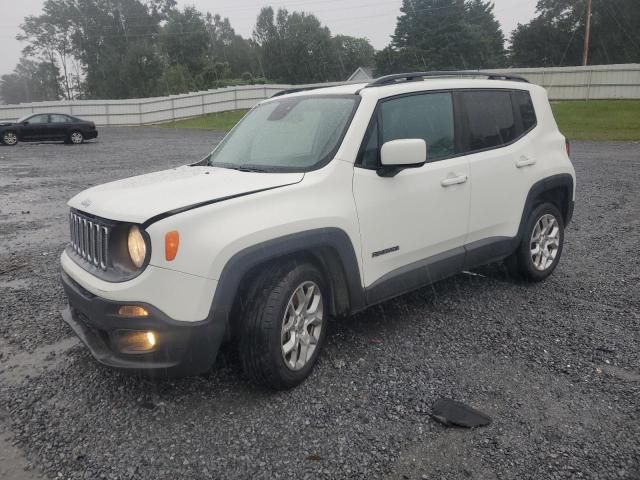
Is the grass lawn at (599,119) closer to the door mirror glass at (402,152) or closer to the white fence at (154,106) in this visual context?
the white fence at (154,106)

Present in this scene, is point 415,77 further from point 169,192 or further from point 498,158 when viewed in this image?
point 169,192

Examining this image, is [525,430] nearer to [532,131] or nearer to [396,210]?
[396,210]

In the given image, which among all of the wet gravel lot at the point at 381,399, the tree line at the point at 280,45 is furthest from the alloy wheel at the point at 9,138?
the tree line at the point at 280,45

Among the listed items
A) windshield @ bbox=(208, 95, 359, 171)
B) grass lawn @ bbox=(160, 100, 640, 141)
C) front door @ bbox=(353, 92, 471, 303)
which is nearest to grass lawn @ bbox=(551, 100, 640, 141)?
grass lawn @ bbox=(160, 100, 640, 141)

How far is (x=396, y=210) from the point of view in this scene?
390 cm

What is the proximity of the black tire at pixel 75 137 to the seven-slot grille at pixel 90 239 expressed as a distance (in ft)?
75.8

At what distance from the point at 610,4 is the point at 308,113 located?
197ft

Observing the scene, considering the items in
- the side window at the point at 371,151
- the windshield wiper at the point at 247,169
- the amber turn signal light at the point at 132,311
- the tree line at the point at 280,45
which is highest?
the tree line at the point at 280,45

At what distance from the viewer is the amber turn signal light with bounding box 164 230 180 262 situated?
289 cm

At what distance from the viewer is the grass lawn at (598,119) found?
72.7 ft

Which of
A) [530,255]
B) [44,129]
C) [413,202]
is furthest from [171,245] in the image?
[44,129]

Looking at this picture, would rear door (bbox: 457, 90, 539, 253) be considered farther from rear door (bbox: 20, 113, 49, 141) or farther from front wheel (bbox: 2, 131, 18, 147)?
front wheel (bbox: 2, 131, 18, 147)

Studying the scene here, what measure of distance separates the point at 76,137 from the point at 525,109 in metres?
23.5

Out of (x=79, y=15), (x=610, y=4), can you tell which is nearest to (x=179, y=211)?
(x=610, y=4)
